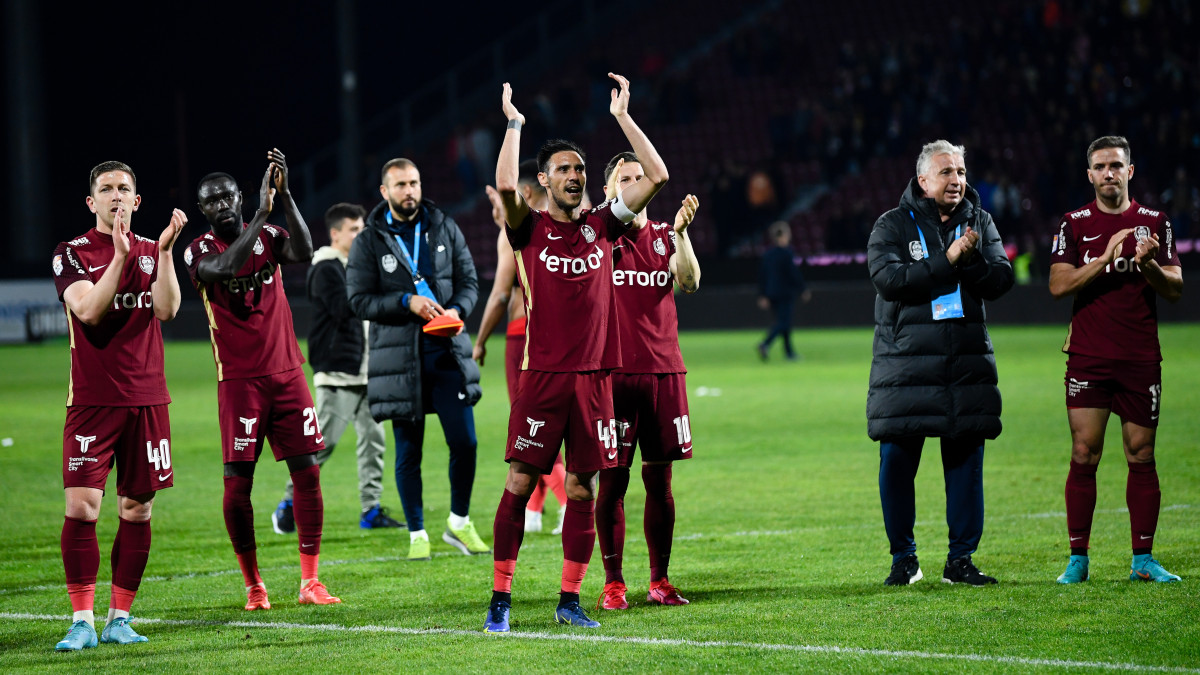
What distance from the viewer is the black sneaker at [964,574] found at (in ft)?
21.6

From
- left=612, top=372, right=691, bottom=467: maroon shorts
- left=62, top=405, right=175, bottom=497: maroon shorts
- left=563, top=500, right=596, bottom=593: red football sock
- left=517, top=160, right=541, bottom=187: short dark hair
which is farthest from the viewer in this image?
left=517, top=160, right=541, bottom=187: short dark hair

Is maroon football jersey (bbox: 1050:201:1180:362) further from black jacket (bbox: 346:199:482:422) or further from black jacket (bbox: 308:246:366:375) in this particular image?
black jacket (bbox: 308:246:366:375)

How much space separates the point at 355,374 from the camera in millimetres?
9383

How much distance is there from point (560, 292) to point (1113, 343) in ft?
8.78

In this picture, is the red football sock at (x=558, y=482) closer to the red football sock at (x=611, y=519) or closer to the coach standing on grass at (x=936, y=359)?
the red football sock at (x=611, y=519)

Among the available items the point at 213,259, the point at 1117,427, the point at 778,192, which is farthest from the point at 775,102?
the point at 213,259

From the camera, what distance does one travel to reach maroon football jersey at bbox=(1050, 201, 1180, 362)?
21.8 feet

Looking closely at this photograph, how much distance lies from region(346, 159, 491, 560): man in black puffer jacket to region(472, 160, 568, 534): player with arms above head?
0.67 ft

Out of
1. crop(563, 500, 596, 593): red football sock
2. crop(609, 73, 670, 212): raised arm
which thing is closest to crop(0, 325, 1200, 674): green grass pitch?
crop(563, 500, 596, 593): red football sock

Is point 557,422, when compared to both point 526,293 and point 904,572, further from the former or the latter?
point 904,572

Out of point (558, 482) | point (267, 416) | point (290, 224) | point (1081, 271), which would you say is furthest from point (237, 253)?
point (1081, 271)

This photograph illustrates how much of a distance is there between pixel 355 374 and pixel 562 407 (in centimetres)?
374

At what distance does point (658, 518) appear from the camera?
655 cm

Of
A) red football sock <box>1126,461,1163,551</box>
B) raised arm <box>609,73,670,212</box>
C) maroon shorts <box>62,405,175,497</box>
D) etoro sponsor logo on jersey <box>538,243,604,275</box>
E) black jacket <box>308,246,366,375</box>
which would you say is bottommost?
red football sock <box>1126,461,1163,551</box>
